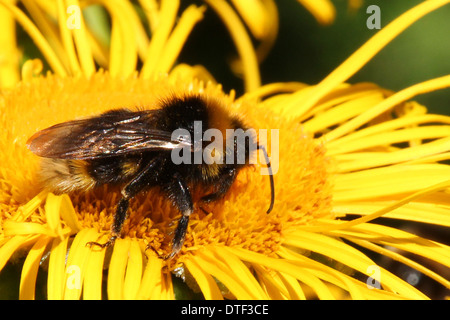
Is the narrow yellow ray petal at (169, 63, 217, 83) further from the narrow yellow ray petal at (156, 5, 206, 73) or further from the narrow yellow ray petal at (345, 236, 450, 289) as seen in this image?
the narrow yellow ray petal at (345, 236, 450, 289)

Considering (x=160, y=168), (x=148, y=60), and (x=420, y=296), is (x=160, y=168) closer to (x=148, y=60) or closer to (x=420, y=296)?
(x=420, y=296)

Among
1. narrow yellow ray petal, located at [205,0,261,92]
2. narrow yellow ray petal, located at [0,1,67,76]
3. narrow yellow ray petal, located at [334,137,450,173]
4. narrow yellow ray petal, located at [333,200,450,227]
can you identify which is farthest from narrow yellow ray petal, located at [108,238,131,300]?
narrow yellow ray petal, located at [205,0,261,92]

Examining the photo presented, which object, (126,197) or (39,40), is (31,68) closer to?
(39,40)

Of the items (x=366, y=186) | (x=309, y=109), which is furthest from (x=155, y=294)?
(x=309, y=109)

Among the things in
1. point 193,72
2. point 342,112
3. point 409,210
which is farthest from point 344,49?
point 409,210

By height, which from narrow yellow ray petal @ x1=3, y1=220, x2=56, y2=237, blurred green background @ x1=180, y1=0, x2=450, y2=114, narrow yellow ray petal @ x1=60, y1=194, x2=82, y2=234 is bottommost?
narrow yellow ray petal @ x1=3, y1=220, x2=56, y2=237

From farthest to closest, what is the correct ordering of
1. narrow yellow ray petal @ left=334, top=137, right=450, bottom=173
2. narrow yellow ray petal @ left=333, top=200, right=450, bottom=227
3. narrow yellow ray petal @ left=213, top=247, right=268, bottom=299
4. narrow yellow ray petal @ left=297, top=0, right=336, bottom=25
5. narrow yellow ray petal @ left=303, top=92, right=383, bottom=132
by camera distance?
narrow yellow ray petal @ left=303, top=92, right=383, bottom=132
narrow yellow ray petal @ left=297, top=0, right=336, bottom=25
narrow yellow ray petal @ left=334, top=137, right=450, bottom=173
narrow yellow ray petal @ left=333, top=200, right=450, bottom=227
narrow yellow ray petal @ left=213, top=247, right=268, bottom=299
